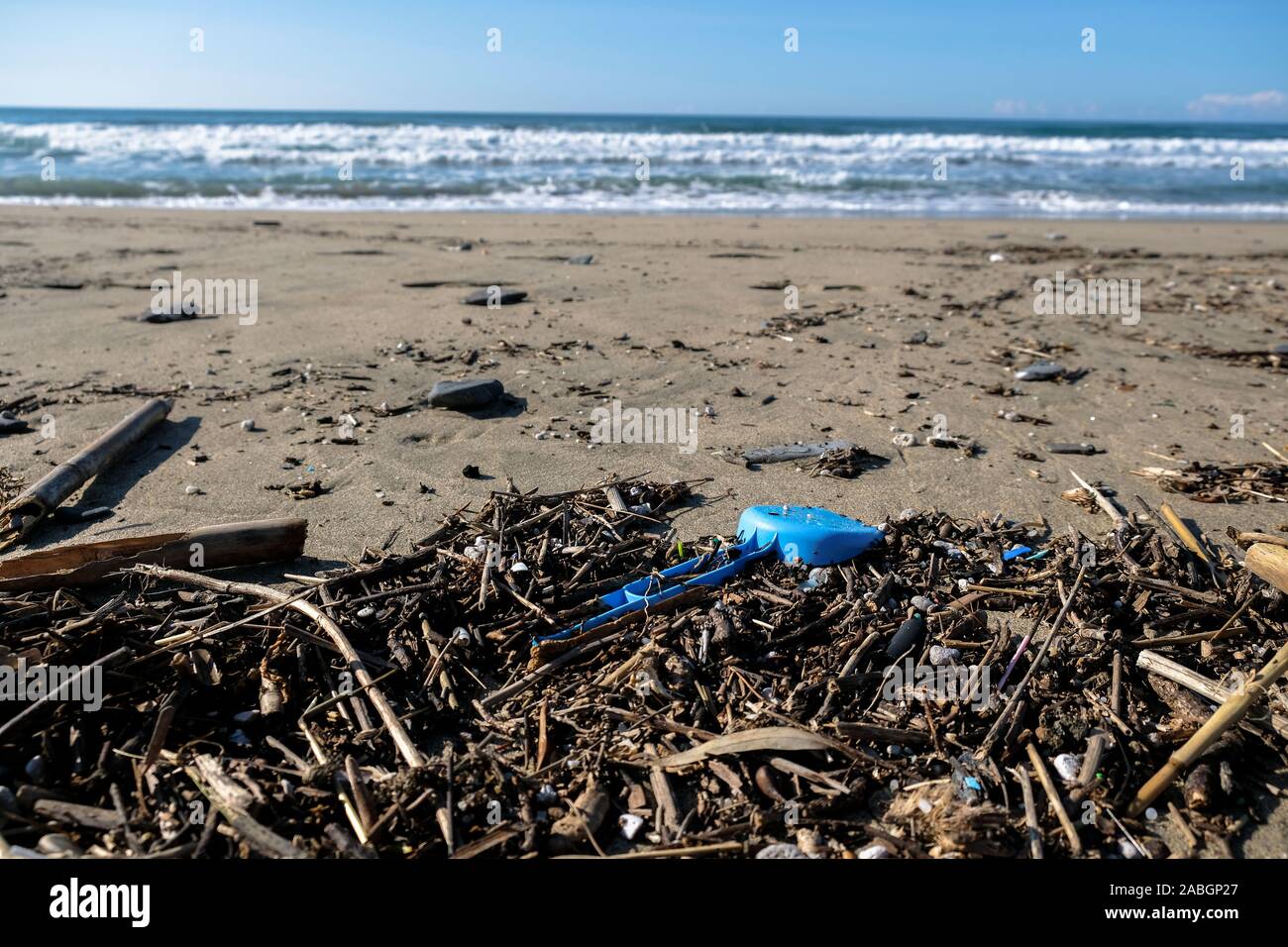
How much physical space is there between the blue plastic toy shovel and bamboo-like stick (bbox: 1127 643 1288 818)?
132cm

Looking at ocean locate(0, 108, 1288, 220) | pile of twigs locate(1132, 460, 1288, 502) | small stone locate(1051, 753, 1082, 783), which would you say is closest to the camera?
small stone locate(1051, 753, 1082, 783)

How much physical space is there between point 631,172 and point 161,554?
21.5 metres

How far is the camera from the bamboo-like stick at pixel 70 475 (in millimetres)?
3693

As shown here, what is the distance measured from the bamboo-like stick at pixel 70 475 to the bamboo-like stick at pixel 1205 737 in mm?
4326

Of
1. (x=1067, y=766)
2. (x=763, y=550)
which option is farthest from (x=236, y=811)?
(x=1067, y=766)

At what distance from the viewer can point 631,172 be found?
75.4ft

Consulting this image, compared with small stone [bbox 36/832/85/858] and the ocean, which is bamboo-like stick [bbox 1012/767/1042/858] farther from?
the ocean

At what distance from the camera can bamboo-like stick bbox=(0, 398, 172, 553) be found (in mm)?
3693

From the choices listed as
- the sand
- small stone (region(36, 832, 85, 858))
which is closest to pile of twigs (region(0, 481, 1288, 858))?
small stone (region(36, 832, 85, 858))

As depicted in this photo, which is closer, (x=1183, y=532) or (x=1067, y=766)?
(x=1067, y=766)

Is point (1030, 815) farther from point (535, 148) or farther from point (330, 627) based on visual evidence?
point (535, 148)
